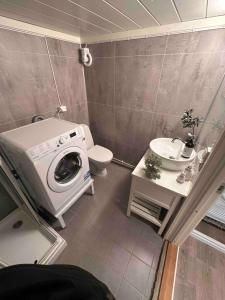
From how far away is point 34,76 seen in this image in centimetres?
140

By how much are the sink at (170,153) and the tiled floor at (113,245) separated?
0.80 m

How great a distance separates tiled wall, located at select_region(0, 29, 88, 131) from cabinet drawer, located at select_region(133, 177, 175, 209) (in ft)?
4.51

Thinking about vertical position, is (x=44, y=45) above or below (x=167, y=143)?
above

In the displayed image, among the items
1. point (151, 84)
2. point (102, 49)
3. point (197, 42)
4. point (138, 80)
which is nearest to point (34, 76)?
point (102, 49)

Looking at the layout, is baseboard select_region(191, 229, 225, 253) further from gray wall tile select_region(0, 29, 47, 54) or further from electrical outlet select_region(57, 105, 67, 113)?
gray wall tile select_region(0, 29, 47, 54)

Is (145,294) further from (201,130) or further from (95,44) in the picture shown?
(95,44)

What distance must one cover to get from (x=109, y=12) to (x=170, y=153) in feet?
4.34

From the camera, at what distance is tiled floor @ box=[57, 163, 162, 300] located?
111cm

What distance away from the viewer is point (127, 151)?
220 centimetres

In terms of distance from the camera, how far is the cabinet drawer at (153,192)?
43.6 inches

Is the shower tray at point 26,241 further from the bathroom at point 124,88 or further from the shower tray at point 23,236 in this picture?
the bathroom at point 124,88

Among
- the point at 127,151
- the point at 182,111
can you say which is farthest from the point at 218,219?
the point at 127,151

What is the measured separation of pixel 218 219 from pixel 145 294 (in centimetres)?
101

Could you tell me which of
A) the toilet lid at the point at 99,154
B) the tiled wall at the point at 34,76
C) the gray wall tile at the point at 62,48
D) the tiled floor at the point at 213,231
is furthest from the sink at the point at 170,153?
the gray wall tile at the point at 62,48
